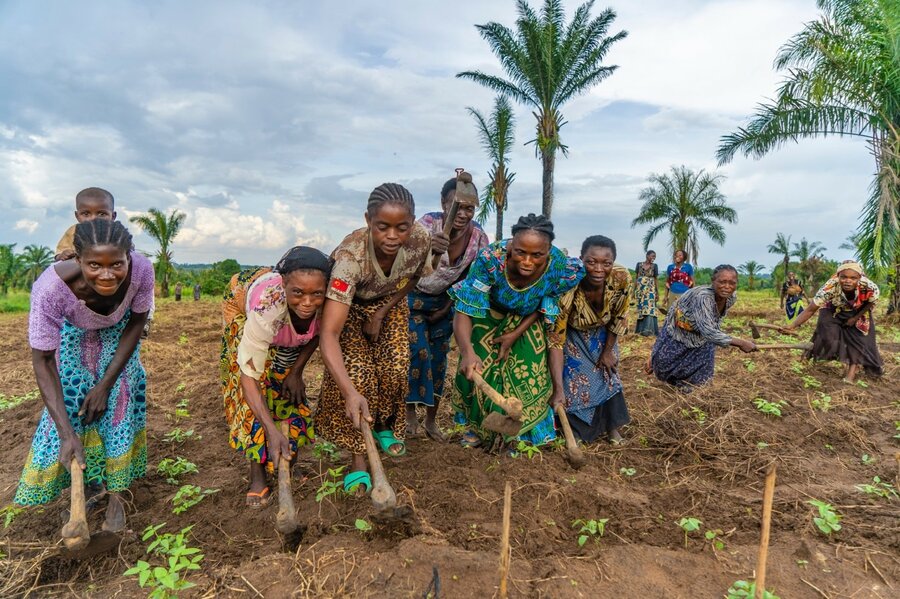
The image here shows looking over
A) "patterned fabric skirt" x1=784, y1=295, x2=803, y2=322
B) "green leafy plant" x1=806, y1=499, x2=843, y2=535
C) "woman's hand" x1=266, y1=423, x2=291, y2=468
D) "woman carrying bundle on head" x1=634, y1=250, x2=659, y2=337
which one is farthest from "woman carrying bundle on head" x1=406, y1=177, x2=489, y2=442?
"patterned fabric skirt" x1=784, y1=295, x2=803, y2=322

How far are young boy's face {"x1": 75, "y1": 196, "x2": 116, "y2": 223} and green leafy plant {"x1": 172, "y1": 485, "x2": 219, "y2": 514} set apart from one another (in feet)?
5.42

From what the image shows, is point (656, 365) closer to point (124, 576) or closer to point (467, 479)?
point (467, 479)

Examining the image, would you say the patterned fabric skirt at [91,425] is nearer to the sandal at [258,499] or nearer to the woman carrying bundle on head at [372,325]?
the sandal at [258,499]

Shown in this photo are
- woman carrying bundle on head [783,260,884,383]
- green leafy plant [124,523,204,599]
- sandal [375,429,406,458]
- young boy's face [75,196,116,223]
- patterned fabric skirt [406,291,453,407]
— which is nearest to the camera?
green leafy plant [124,523,204,599]

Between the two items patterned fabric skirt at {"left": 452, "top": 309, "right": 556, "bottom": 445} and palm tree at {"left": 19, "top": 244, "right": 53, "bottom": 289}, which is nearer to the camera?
patterned fabric skirt at {"left": 452, "top": 309, "right": 556, "bottom": 445}

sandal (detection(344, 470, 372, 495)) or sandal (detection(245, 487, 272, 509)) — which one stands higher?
sandal (detection(344, 470, 372, 495))

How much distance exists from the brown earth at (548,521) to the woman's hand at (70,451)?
1.35 feet

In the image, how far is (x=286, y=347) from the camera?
119 inches

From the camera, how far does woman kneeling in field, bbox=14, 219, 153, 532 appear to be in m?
2.60

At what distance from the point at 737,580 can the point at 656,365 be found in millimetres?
3146

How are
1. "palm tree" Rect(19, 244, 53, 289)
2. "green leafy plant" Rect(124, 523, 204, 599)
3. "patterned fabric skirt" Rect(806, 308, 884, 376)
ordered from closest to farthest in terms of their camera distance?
"green leafy plant" Rect(124, 523, 204, 599)
"patterned fabric skirt" Rect(806, 308, 884, 376)
"palm tree" Rect(19, 244, 53, 289)

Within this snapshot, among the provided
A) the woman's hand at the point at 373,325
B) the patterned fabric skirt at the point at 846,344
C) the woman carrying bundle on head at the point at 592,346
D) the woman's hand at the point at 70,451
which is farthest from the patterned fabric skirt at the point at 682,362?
the woman's hand at the point at 70,451

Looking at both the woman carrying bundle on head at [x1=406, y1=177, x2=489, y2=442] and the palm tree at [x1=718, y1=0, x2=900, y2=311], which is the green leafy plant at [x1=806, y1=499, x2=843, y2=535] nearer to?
the woman carrying bundle on head at [x1=406, y1=177, x2=489, y2=442]

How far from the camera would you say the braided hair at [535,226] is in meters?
3.20
